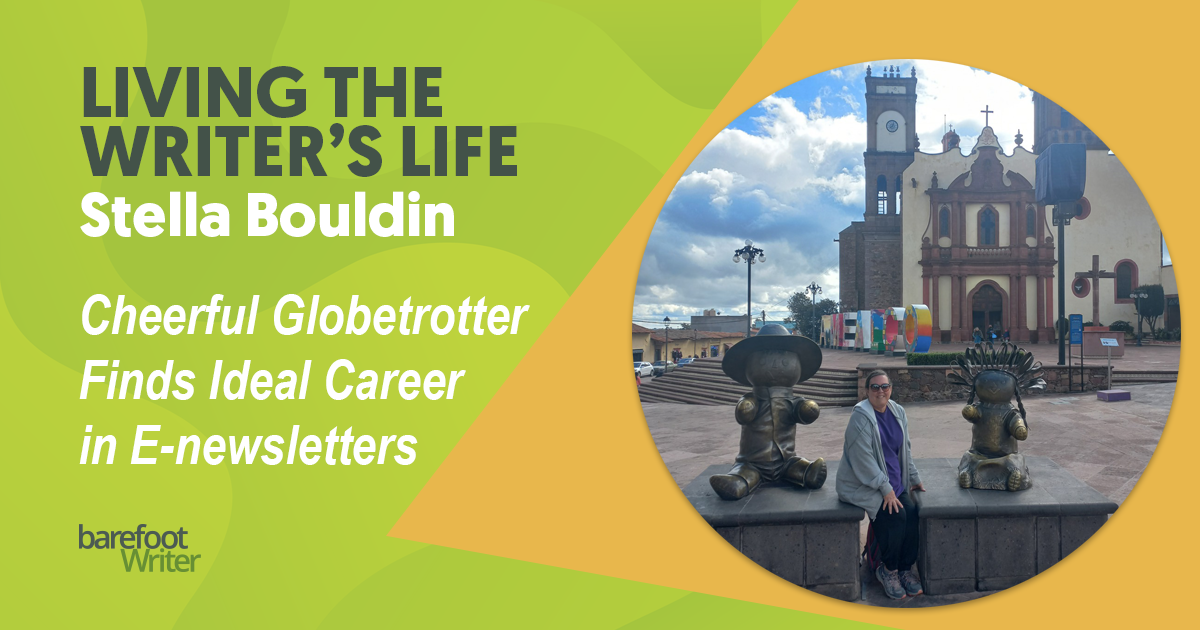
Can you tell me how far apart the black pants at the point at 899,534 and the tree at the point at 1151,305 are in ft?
8.12

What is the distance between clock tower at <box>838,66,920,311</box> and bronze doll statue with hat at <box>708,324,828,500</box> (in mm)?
1023

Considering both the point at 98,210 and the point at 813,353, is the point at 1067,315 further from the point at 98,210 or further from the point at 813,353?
the point at 98,210

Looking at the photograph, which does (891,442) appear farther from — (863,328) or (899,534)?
Result: (863,328)

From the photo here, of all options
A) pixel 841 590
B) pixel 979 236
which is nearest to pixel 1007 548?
pixel 841 590

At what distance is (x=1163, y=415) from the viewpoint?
736 cm

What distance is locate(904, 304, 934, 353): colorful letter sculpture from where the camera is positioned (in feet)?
20.2

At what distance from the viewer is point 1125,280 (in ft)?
14.8

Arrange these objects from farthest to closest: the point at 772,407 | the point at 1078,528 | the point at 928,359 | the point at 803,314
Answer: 1. the point at 928,359
2. the point at 803,314
3. the point at 772,407
4. the point at 1078,528

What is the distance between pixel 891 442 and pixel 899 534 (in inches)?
20.3

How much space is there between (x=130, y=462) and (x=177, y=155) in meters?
1.89

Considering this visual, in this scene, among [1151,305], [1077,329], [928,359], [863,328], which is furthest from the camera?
[928,359]

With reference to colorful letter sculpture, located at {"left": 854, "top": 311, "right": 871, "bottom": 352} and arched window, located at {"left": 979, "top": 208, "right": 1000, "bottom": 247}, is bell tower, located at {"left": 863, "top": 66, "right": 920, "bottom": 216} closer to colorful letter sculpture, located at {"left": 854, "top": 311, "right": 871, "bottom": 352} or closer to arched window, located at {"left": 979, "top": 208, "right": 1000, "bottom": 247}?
arched window, located at {"left": 979, "top": 208, "right": 1000, "bottom": 247}

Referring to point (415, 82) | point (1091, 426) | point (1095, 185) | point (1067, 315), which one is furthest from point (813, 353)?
point (1091, 426)

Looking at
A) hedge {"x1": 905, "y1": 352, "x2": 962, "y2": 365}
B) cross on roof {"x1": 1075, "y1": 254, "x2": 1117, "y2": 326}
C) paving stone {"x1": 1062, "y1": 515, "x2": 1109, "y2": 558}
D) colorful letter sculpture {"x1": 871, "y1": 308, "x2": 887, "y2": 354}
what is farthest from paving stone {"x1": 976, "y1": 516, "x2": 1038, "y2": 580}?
hedge {"x1": 905, "y1": 352, "x2": 962, "y2": 365}
